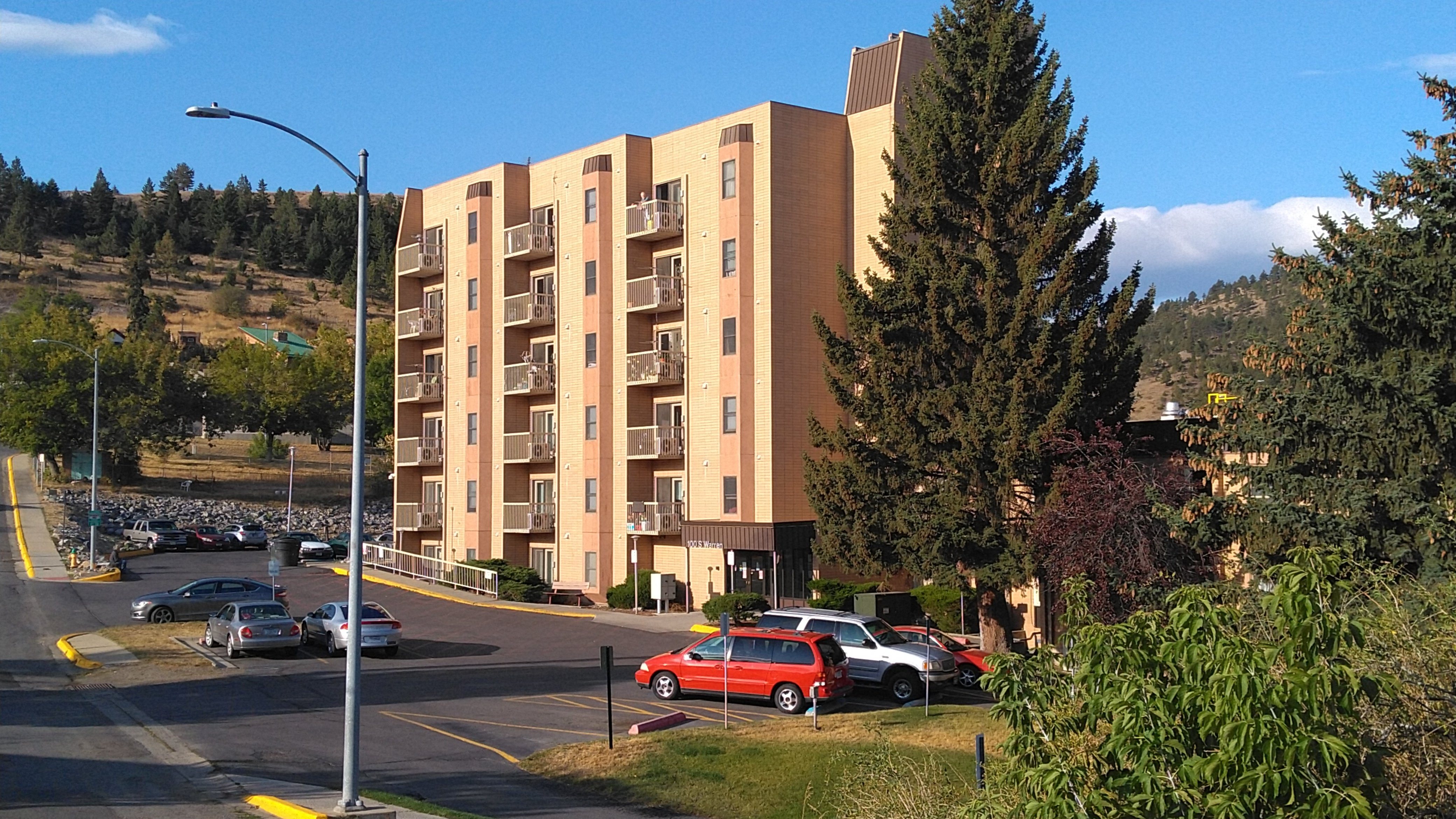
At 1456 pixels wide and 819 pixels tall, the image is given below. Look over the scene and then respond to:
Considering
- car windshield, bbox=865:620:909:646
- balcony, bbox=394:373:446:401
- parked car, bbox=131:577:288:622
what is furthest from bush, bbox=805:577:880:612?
balcony, bbox=394:373:446:401

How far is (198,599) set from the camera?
40.3 meters

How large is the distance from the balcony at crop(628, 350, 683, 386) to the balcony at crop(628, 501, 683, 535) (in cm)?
454

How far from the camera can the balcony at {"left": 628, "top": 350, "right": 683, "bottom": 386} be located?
147 ft

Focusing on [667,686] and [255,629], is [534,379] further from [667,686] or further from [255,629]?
[667,686]

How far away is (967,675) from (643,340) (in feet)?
73.2

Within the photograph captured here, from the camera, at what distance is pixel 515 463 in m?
52.2

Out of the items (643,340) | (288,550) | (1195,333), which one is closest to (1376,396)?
(643,340)

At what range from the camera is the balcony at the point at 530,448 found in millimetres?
50781

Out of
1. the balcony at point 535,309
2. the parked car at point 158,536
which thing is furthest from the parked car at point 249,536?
the balcony at point 535,309

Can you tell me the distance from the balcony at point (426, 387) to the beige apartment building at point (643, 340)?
119 mm

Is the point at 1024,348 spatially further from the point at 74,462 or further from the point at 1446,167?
the point at 74,462

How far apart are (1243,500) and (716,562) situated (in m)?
22.6

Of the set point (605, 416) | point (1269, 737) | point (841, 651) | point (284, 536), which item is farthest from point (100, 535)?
point (1269, 737)

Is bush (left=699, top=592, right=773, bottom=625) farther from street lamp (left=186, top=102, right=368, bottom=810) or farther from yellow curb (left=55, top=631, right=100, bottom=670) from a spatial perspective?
street lamp (left=186, top=102, right=368, bottom=810)
